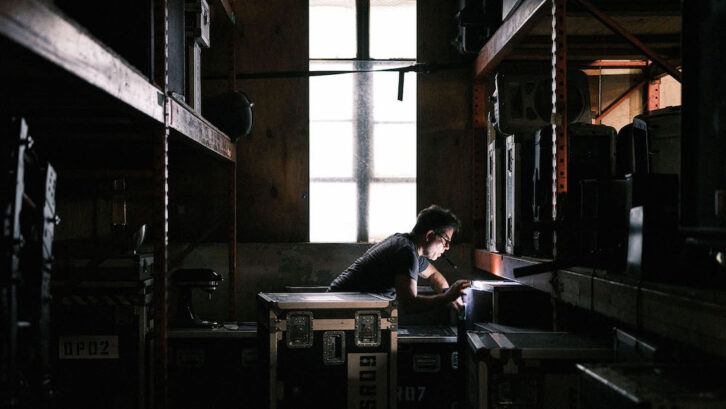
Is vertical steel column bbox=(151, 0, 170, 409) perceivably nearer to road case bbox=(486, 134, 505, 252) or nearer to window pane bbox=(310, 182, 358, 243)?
road case bbox=(486, 134, 505, 252)

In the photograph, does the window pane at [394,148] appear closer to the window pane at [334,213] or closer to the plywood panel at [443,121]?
the plywood panel at [443,121]

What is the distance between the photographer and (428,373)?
3.85 m

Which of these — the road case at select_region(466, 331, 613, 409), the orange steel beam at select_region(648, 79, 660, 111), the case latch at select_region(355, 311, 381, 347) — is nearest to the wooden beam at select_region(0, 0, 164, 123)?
the case latch at select_region(355, 311, 381, 347)

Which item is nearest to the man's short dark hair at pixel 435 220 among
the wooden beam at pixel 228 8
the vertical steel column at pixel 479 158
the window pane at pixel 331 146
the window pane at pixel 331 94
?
the vertical steel column at pixel 479 158

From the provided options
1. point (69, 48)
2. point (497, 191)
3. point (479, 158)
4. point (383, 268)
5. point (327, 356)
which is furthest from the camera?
point (479, 158)

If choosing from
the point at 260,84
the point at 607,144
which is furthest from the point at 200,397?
the point at 607,144

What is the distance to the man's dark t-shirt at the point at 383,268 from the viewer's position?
383 centimetres

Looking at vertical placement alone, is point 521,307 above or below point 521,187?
below

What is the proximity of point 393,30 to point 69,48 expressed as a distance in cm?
398

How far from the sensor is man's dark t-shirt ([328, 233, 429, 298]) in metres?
3.83

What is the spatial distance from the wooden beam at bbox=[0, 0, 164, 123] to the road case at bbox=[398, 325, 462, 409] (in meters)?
2.38

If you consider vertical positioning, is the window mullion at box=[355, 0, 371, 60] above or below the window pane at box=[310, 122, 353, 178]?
above

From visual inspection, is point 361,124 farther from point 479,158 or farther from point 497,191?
point 497,191

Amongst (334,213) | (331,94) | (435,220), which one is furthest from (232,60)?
(435,220)
